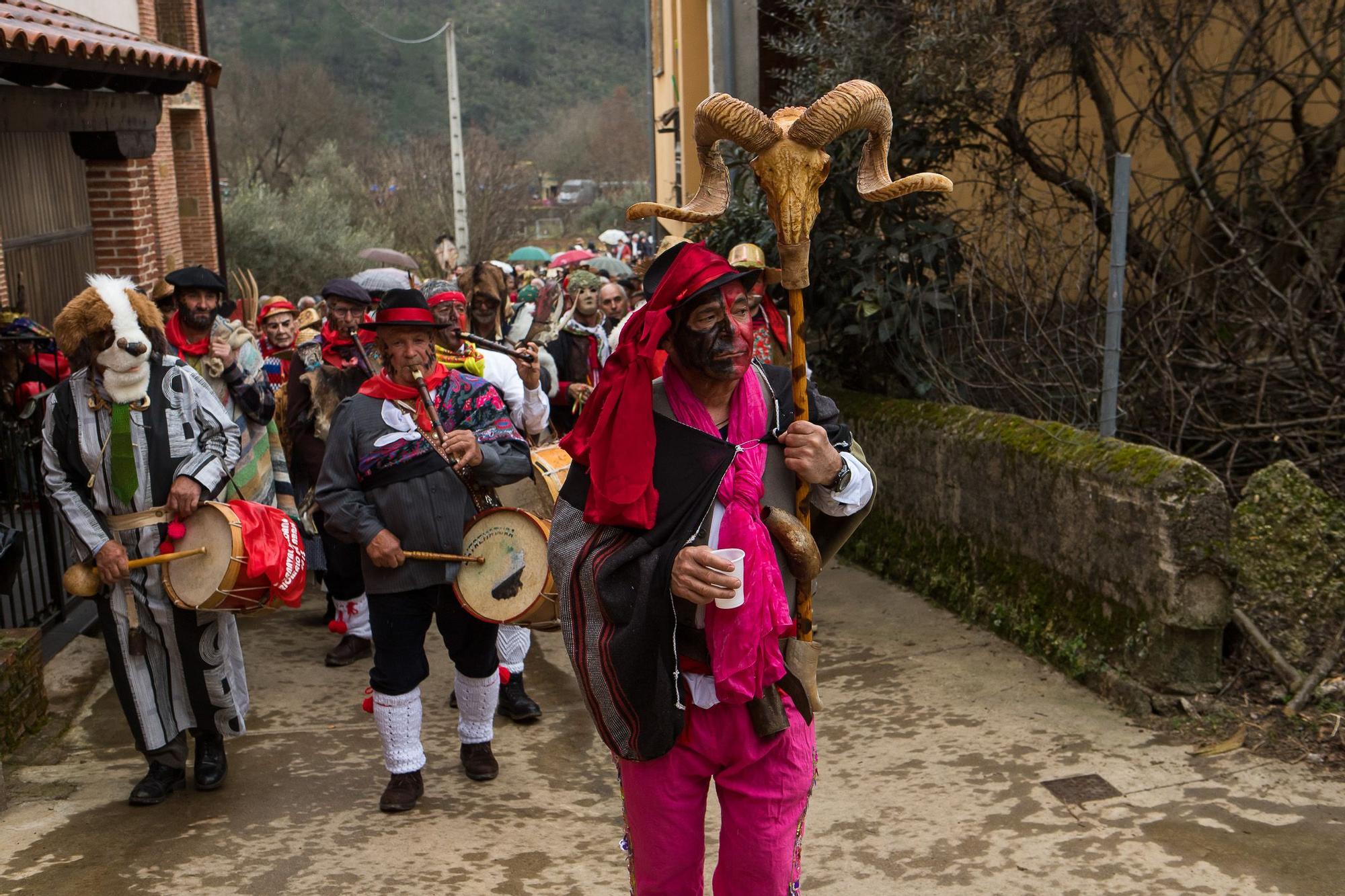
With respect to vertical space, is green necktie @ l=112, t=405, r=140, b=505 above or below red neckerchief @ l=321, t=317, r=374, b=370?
below

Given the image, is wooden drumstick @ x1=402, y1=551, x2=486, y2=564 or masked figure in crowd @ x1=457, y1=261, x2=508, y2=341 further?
masked figure in crowd @ x1=457, y1=261, x2=508, y2=341

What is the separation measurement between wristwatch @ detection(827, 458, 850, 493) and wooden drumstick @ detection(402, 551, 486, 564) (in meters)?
1.91

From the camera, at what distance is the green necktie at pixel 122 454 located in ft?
16.0

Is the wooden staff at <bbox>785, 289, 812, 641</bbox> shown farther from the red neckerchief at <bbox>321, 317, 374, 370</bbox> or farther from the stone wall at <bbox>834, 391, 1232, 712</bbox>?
the red neckerchief at <bbox>321, 317, 374, 370</bbox>

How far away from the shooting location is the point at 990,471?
22.2 ft

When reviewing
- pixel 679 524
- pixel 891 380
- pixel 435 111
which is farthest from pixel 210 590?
pixel 435 111

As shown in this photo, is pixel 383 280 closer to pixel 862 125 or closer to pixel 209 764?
pixel 209 764

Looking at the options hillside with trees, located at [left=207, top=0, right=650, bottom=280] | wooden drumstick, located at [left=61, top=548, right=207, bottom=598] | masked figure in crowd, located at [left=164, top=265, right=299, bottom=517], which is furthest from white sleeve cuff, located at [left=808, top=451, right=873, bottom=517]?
hillside with trees, located at [left=207, top=0, right=650, bottom=280]

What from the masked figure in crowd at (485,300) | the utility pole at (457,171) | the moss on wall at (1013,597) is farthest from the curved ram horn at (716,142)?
the utility pole at (457,171)

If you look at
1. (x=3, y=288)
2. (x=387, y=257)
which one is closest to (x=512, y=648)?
(x=3, y=288)

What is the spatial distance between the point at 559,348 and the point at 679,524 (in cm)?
505

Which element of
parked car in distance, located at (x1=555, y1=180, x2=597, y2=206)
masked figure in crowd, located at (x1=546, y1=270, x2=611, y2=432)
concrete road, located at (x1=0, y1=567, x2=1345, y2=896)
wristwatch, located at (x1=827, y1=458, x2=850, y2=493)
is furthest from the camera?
parked car in distance, located at (x1=555, y1=180, x2=597, y2=206)

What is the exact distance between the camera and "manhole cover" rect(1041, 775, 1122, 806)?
488 cm

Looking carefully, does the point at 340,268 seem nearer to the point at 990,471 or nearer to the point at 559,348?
the point at 559,348
